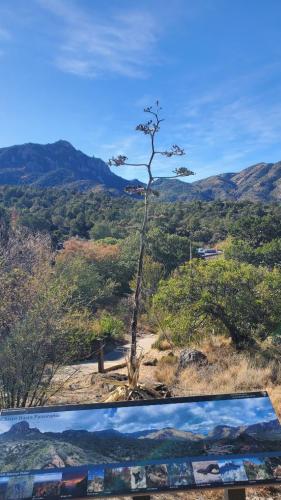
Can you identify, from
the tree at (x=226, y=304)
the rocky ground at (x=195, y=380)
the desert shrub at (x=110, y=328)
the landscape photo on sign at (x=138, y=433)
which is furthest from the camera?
the desert shrub at (x=110, y=328)

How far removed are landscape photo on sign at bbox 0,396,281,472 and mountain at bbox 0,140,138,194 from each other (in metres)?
140

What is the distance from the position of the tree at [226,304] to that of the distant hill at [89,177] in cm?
13096

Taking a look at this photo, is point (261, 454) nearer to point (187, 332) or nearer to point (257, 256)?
point (187, 332)

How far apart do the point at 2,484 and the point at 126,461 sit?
85 cm

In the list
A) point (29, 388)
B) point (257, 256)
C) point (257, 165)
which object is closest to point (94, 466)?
point (29, 388)

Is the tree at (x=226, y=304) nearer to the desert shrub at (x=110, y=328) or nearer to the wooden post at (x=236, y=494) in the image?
the desert shrub at (x=110, y=328)

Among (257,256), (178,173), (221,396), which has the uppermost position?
(178,173)

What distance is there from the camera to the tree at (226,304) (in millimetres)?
11797

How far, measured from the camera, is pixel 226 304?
11.8 metres

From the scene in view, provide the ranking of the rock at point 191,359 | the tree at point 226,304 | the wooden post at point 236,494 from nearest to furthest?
the wooden post at point 236,494
the rock at point 191,359
the tree at point 226,304

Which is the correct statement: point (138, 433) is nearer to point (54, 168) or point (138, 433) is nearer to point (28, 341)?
point (28, 341)

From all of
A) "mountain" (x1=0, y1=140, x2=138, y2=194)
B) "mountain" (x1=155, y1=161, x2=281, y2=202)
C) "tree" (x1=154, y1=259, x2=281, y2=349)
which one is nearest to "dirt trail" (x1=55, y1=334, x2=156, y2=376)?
"tree" (x1=154, y1=259, x2=281, y2=349)

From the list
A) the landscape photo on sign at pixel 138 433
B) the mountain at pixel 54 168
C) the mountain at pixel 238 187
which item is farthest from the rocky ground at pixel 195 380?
the mountain at pixel 54 168

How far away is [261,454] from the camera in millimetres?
3410
